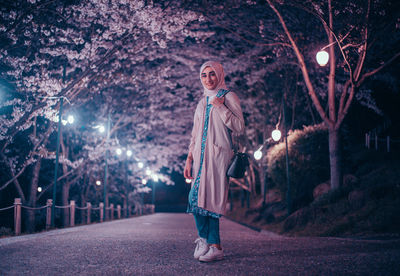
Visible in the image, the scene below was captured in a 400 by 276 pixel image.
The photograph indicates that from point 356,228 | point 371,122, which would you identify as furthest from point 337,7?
point 371,122

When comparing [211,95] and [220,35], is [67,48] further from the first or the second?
[211,95]

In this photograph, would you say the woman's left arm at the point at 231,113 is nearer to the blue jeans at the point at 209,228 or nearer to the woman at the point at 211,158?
the woman at the point at 211,158

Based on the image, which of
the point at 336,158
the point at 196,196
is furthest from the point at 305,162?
the point at 196,196

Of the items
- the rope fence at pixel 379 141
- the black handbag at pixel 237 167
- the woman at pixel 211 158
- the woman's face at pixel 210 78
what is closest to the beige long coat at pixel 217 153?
the woman at pixel 211 158

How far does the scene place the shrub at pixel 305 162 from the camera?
1742cm

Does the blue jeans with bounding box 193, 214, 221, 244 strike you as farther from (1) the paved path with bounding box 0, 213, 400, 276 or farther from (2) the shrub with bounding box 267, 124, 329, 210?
(2) the shrub with bounding box 267, 124, 329, 210

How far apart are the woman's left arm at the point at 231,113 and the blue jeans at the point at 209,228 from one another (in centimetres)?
120

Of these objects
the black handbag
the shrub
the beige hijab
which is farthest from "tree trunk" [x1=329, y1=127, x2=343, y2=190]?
the black handbag

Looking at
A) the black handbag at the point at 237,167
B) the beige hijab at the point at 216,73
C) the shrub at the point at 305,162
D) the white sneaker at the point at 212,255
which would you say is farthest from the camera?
the shrub at the point at 305,162

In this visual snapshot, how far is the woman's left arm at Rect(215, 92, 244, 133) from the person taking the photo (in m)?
5.11

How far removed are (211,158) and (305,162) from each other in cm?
1411

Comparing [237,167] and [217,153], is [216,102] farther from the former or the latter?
[237,167]

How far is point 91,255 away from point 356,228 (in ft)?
21.1

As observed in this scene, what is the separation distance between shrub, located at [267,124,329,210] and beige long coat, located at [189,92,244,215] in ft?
40.6
